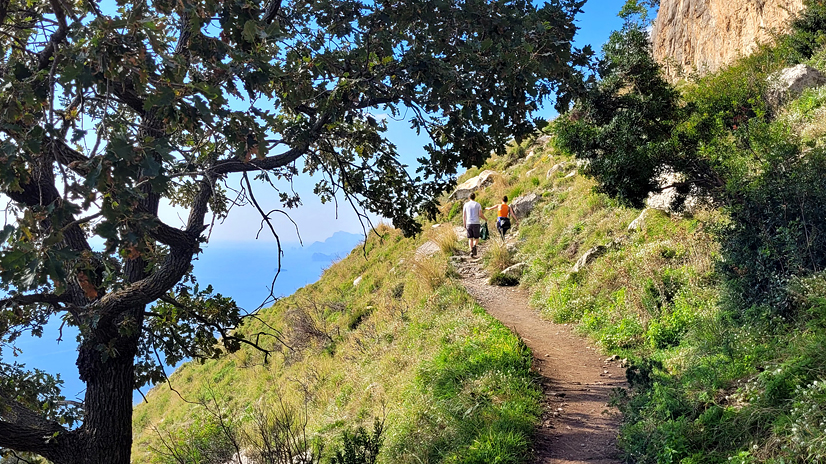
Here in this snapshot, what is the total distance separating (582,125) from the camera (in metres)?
8.41

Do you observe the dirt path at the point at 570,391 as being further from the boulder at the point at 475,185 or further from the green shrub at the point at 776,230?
the boulder at the point at 475,185

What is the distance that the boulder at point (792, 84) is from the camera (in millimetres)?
10586

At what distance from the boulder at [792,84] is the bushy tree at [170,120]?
8569 mm

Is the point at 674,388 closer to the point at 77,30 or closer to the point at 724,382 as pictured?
the point at 724,382

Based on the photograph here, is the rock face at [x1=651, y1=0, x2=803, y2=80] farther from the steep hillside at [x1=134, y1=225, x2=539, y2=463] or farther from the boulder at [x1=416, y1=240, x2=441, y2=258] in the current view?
the steep hillside at [x1=134, y1=225, x2=539, y2=463]

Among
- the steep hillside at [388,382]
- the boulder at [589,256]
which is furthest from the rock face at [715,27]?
the steep hillside at [388,382]

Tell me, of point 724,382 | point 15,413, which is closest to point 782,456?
point 724,382

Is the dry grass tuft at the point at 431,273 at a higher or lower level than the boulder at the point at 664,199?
higher

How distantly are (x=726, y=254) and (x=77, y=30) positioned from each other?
645cm

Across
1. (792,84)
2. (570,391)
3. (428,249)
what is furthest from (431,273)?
(792,84)

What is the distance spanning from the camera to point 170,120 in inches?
109

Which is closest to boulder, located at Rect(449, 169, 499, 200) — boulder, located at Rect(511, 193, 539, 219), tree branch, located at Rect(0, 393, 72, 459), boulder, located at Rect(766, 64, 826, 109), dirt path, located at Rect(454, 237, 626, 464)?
boulder, located at Rect(511, 193, 539, 219)

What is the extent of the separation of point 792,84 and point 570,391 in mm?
9622

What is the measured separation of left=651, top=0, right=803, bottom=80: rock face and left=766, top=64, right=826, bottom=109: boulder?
80.1 inches
